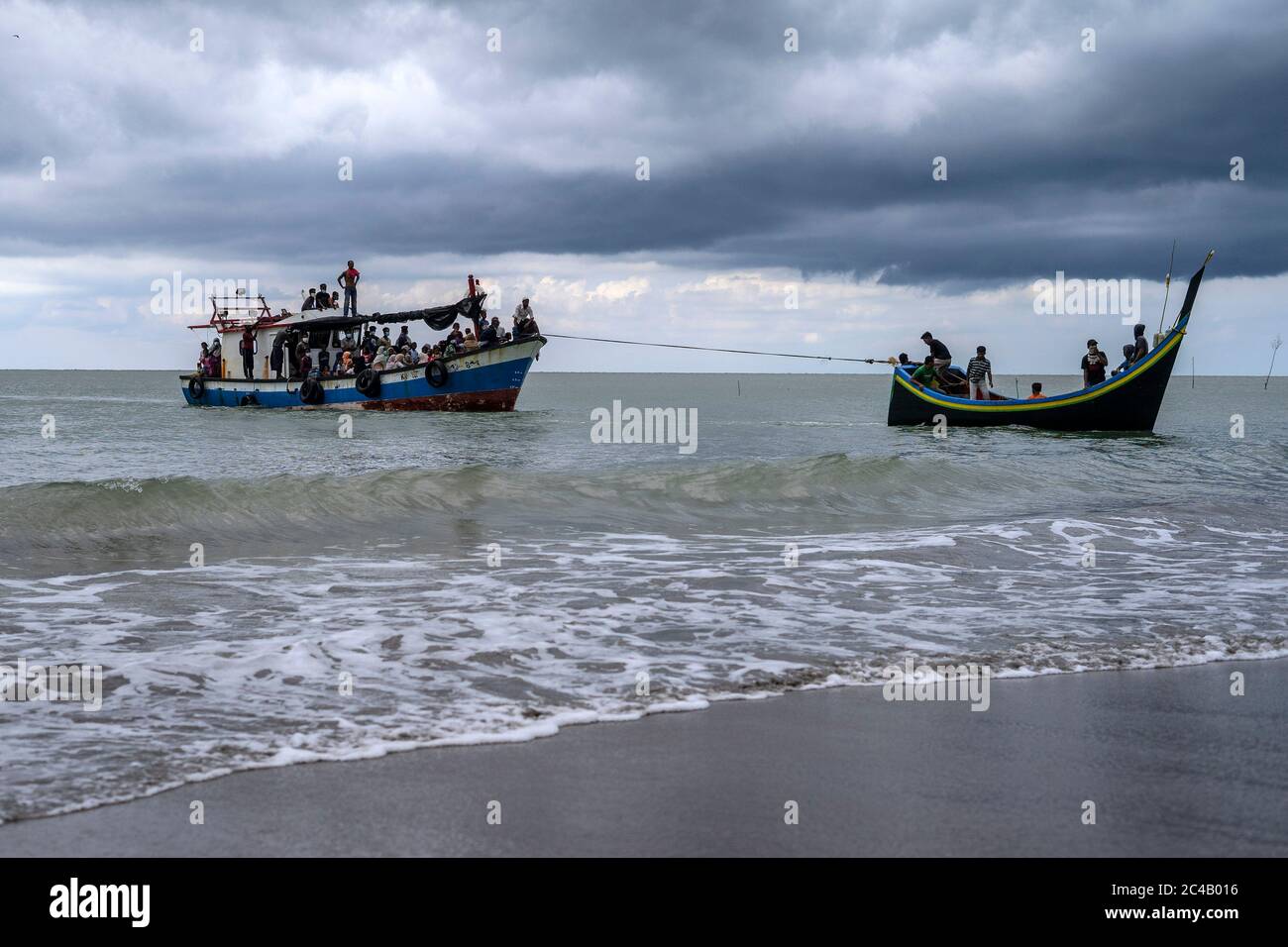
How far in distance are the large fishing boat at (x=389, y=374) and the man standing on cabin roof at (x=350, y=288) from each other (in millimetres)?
470

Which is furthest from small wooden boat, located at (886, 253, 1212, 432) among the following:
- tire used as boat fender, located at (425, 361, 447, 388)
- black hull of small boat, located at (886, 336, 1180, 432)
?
tire used as boat fender, located at (425, 361, 447, 388)

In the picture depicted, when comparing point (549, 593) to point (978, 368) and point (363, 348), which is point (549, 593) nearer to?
point (978, 368)

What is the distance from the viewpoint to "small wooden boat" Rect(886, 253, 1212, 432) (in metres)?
30.1

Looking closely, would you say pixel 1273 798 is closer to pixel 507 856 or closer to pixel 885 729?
pixel 885 729

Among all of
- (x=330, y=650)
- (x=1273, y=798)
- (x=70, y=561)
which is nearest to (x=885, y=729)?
(x=1273, y=798)

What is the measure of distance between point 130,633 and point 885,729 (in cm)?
466

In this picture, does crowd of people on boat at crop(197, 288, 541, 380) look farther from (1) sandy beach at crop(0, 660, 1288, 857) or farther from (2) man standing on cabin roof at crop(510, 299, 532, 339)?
(1) sandy beach at crop(0, 660, 1288, 857)

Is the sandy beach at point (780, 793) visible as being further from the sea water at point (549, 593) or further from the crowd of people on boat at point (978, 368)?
the crowd of people on boat at point (978, 368)

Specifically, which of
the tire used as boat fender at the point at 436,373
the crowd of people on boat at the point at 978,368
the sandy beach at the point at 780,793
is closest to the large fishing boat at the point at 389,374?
the tire used as boat fender at the point at 436,373

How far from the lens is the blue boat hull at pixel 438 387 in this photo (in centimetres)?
3959

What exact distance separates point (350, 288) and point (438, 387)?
454 cm

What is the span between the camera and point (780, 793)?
12.7ft

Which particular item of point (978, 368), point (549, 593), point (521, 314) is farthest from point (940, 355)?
point (549, 593)

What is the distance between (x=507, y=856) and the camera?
3309 mm
